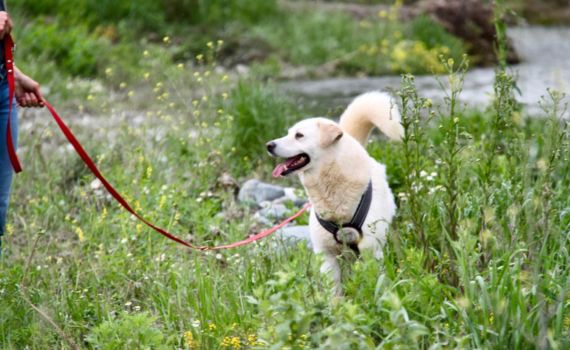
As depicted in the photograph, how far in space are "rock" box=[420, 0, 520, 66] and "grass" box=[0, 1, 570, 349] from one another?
7842mm

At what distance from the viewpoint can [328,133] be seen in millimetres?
3967

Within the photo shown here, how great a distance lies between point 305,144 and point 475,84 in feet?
25.7

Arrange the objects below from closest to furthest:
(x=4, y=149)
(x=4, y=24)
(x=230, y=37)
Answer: (x=4, y=24), (x=4, y=149), (x=230, y=37)

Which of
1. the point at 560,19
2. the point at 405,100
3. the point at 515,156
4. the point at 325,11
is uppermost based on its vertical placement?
the point at 405,100

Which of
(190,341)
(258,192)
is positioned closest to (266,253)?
(190,341)

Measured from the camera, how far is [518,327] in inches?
105

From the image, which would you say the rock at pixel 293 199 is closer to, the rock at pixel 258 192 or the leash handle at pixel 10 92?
the rock at pixel 258 192

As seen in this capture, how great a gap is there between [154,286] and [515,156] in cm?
235

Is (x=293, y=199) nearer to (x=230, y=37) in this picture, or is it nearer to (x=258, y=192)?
(x=258, y=192)

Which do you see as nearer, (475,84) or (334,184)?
(334,184)

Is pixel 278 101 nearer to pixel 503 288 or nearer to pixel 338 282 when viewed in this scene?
pixel 338 282

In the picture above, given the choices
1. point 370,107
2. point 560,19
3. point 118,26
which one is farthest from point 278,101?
point 560,19

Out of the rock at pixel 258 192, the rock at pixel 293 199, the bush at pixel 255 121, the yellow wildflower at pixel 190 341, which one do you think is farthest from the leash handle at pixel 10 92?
the bush at pixel 255 121

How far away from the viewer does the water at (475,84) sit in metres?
9.35
